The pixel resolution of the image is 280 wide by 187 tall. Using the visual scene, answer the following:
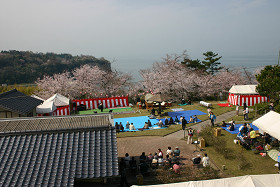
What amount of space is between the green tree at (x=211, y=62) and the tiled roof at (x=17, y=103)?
35.2 meters

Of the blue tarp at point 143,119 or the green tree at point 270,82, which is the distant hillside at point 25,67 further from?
the green tree at point 270,82

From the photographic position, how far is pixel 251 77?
43.5 m

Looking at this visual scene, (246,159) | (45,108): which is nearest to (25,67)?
(45,108)

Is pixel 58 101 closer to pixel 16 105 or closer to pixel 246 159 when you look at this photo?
pixel 16 105

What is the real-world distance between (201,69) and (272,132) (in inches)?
1184

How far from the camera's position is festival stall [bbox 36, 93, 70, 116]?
795 inches

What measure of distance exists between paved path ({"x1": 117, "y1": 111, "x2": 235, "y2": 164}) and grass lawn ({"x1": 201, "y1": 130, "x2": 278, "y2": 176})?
4.38 feet

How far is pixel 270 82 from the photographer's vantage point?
18.4m

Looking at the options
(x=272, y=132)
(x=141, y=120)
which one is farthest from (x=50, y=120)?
(x=141, y=120)

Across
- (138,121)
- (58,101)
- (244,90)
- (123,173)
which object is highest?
(244,90)

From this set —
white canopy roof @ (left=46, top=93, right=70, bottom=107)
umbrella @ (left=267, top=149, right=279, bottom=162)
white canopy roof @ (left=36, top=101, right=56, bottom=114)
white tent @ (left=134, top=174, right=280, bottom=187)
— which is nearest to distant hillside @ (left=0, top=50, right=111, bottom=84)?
white canopy roof @ (left=46, top=93, right=70, bottom=107)

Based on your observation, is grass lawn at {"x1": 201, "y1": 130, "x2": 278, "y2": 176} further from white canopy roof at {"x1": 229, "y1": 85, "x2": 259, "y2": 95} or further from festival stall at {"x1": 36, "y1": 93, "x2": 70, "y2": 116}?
festival stall at {"x1": 36, "y1": 93, "x2": 70, "y2": 116}

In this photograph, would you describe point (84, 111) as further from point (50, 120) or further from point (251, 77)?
point (251, 77)

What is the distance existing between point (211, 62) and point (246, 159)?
36.4 m
